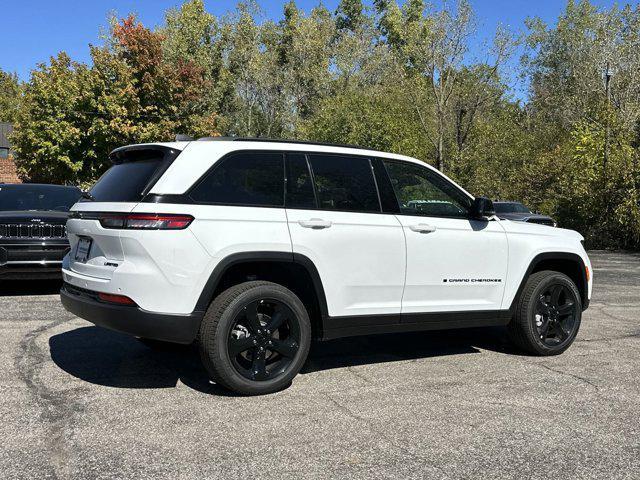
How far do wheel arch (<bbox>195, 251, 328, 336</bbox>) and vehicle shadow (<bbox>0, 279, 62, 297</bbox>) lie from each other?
18.4 feet

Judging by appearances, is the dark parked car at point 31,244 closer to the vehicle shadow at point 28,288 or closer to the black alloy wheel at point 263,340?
the vehicle shadow at point 28,288

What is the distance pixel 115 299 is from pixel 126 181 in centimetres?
90

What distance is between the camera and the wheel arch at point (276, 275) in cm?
425

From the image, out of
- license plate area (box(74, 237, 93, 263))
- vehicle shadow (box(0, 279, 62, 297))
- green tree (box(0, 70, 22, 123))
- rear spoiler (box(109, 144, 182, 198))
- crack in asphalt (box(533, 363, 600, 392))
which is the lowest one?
vehicle shadow (box(0, 279, 62, 297))

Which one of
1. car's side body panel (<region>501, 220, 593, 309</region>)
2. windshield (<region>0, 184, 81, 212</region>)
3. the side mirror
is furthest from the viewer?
windshield (<region>0, 184, 81, 212</region>)

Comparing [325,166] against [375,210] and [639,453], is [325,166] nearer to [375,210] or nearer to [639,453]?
[375,210]

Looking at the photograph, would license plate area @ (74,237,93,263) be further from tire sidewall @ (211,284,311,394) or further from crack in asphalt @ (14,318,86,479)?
tire sidewall @ (211,284,311,394)

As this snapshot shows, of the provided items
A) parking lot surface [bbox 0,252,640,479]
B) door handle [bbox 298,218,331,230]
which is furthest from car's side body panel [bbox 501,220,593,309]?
door handle [bbox 298,218,331,230]

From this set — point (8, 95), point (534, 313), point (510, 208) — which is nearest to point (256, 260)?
point (534, 313)

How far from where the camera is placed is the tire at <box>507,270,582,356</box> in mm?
5781

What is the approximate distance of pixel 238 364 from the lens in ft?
14.6

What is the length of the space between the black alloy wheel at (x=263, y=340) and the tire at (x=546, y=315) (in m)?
2.38

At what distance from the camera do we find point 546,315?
5.93 meters

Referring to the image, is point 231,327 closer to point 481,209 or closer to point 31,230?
point 481,209
